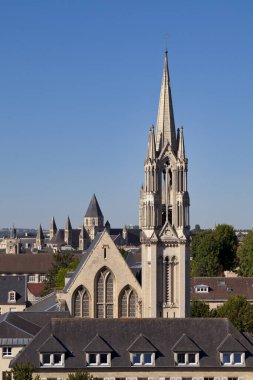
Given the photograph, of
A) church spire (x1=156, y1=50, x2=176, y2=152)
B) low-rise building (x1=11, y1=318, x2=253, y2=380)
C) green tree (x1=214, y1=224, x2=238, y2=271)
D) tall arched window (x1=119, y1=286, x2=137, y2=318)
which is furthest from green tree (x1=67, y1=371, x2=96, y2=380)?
green tree (x1=214, y1=224, x2=238, y2=271)

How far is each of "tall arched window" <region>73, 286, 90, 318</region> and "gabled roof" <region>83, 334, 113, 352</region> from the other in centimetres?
2036

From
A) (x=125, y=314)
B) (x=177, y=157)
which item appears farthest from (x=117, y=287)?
(x=177, y=157)

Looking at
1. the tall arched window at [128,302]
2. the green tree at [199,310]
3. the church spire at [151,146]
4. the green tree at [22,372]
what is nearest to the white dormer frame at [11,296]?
the green tree at [199,310]

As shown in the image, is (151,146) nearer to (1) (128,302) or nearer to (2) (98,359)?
(1) (128,302)

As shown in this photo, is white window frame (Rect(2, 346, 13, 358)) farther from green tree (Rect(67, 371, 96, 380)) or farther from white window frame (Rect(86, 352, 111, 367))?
green tree (Rect(67, 371, 96, 380))

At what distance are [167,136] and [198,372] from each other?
27.8 m

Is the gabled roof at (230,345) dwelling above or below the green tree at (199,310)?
below

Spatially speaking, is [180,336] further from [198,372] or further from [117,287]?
[117,287]

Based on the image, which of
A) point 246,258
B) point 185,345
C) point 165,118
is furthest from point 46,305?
point 246,258

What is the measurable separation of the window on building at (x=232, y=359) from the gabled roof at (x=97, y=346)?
761cm

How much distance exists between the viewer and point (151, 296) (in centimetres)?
9112

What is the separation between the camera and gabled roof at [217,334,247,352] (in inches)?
2837

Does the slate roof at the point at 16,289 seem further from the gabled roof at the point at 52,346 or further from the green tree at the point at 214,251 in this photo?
the gabled roof at the point at 52,346

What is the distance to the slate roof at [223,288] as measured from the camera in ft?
428
